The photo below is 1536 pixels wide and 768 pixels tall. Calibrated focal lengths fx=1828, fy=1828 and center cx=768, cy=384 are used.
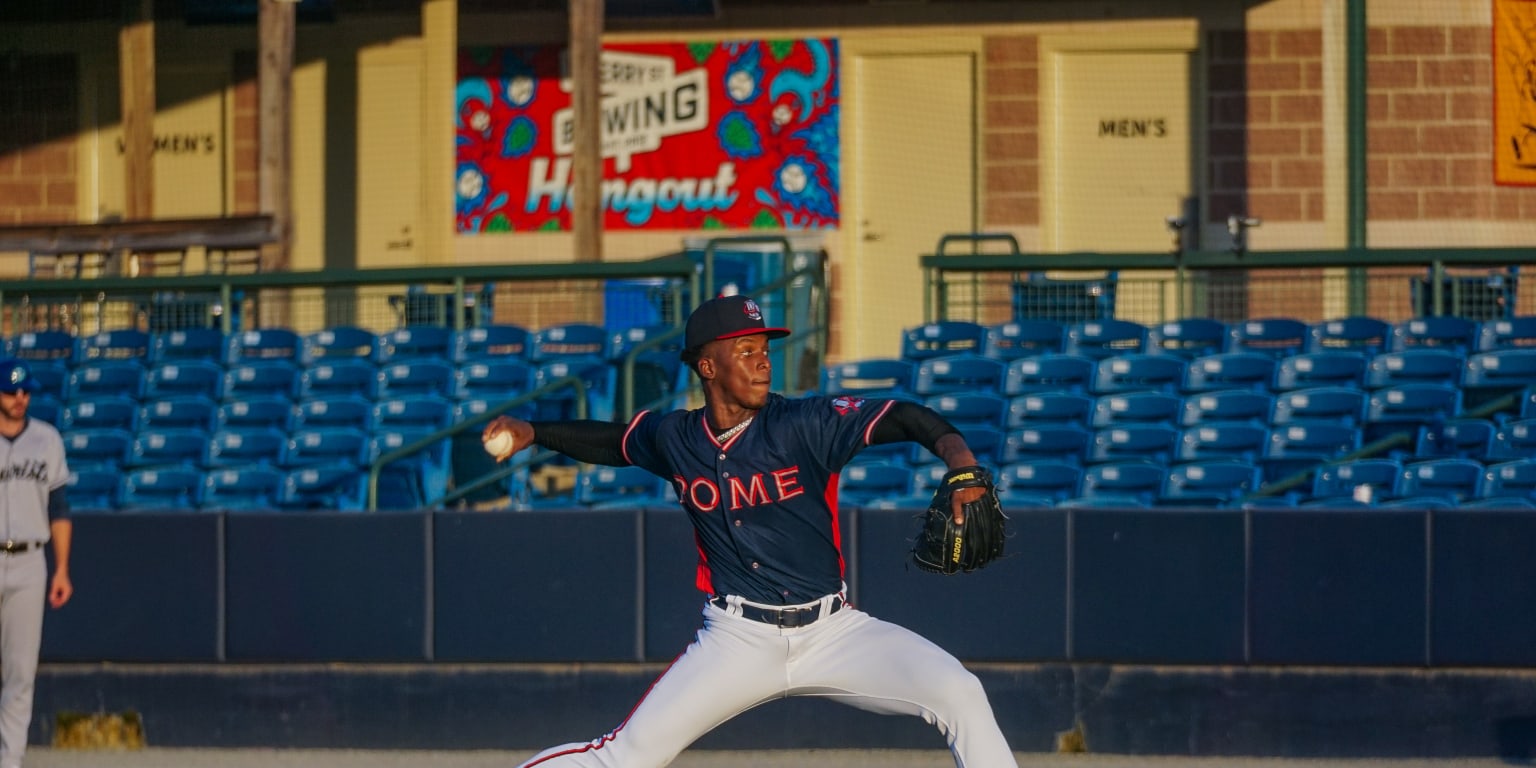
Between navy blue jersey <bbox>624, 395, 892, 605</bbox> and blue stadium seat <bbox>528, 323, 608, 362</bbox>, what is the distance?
5859 millimetres

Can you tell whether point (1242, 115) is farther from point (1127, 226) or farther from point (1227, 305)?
point (1227, 305)

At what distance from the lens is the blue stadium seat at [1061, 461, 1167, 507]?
32.2 ft

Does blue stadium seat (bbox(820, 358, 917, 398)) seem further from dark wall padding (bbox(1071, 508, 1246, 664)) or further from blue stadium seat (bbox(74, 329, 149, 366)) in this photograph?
blue stadium seat (bbox(74, 329, 149, 366))

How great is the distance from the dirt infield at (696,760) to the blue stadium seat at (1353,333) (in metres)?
3.29

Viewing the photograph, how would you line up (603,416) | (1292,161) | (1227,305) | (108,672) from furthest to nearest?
(1292,161)
(1227,305)
(603,416)
(108,672)

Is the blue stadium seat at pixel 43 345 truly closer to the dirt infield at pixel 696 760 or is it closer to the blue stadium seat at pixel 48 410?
the blue stadium seat at pixel 48 410

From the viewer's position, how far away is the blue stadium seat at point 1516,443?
9.75 m

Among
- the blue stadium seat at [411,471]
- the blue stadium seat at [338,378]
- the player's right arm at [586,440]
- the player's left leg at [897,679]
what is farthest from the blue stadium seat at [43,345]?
the player's left leg at [897,679]

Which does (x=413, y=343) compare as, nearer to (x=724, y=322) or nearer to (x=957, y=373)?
(x=957, y=373)

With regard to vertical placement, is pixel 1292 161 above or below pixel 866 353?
above

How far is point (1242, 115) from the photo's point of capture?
51.0ft

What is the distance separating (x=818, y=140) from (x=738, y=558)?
10.9 metres

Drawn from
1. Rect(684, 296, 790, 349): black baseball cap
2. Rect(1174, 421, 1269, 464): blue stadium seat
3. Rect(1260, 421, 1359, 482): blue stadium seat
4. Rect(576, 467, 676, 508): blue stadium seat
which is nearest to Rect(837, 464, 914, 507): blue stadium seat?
Rect(576, 467, 676, 508): blue stadium seat

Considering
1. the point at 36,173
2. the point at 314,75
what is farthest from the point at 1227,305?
the point at 36,173
